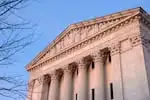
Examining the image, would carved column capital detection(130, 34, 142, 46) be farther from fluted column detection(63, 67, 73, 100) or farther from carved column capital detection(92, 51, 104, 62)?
fluted column detection(63, 67, 73, 100)

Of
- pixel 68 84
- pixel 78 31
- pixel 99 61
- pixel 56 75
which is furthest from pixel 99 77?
pixel 56 75

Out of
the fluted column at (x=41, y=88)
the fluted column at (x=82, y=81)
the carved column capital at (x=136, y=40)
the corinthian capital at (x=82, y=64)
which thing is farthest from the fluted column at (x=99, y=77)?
the fluted column at (x=41, y=88)

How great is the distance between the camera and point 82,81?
911 inches

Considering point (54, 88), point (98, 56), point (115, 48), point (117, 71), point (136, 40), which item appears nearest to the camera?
point (136, 40)

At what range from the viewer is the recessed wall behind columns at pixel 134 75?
1811 cm

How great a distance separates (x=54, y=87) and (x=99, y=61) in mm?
6319

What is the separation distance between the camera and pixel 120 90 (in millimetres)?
19406

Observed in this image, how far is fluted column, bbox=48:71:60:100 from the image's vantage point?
25.7 metres

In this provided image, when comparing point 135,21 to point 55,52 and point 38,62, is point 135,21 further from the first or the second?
point 38,62

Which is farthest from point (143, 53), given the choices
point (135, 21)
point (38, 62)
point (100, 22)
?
point (38, 62)

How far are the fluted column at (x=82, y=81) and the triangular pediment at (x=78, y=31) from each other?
2589mm

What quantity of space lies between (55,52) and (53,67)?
1.68 meters

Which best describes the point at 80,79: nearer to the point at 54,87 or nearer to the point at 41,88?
the point at 54,87

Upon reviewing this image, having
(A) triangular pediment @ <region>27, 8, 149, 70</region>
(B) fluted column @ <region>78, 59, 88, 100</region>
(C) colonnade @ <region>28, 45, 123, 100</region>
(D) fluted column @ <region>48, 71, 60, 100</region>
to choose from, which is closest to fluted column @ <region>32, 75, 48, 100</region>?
(C) colonnade @ <region>28, 45, 123, 100</region>
